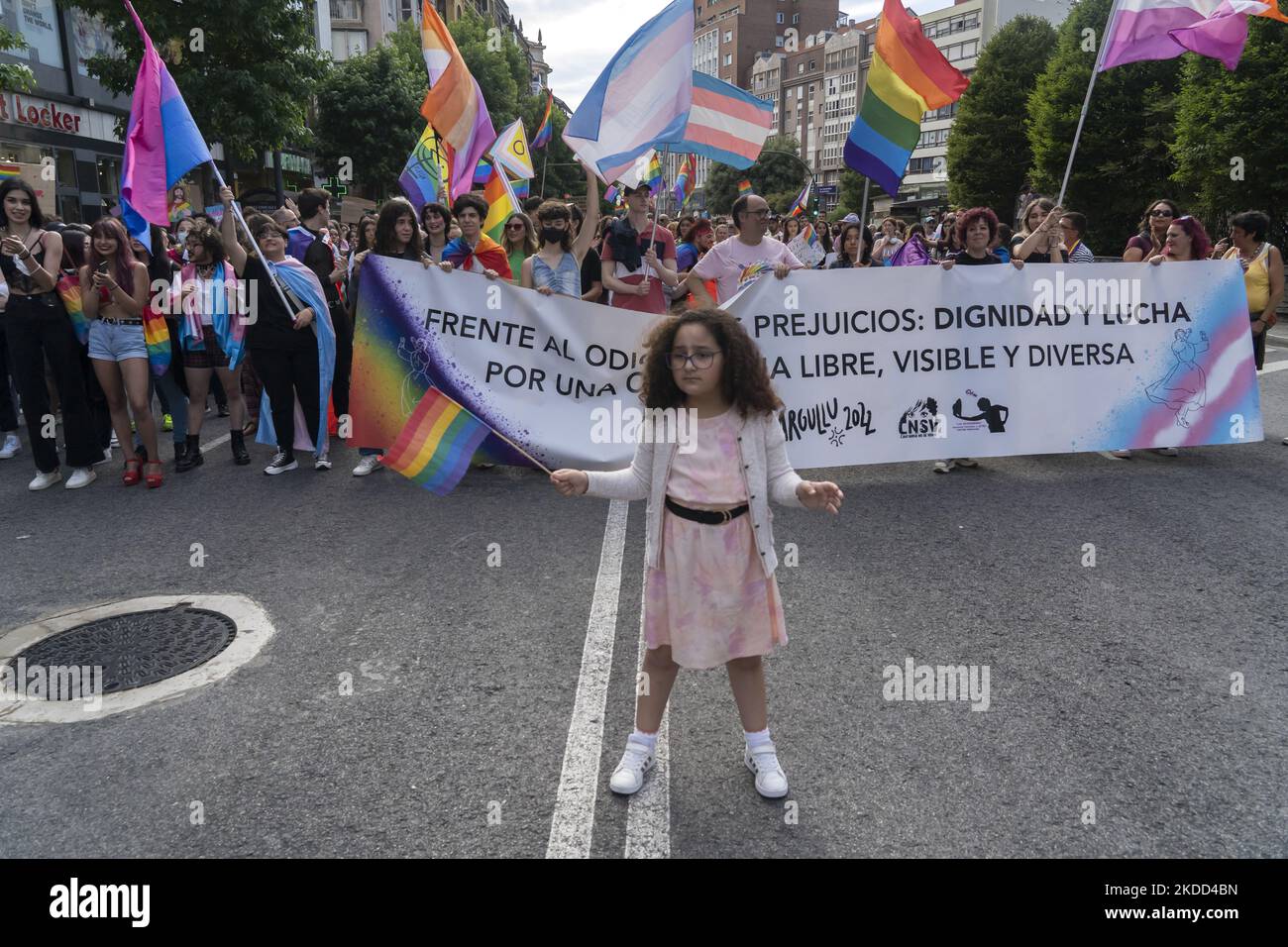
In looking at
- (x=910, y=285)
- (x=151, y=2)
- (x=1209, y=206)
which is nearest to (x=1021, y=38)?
(x=1209, y=206)

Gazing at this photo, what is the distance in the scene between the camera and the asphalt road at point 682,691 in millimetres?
2902

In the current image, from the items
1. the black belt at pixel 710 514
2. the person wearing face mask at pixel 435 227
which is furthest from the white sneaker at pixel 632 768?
the person wearing face mask at pixel 435 227

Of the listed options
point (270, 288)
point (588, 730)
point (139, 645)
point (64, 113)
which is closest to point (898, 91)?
point (270, 288)

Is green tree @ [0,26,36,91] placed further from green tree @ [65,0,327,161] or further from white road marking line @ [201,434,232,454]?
white road marking line @ [201,434,232,454]

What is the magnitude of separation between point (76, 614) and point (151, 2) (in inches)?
732

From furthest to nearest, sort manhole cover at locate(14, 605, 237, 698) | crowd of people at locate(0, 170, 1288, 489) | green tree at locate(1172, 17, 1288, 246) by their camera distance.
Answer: green tree at locate(1172, 17, 1288, 246) → crowd of people at locate(0, 170, 1288, 489) → manhole cover at locate(14, 605, 237, 698)

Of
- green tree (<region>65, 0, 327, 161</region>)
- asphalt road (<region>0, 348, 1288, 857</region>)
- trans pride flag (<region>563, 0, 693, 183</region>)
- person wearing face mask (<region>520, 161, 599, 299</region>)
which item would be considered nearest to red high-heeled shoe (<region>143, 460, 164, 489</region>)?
asphalt road (<region>0, 348, 1288, 857</region>)

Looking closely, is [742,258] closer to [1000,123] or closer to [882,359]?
[882,359]

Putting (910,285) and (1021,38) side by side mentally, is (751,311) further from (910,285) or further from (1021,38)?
(1021,38)

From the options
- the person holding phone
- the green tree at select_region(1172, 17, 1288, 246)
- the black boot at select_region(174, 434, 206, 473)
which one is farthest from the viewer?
the green tree at select_region(1172, 17, 1288, 246)

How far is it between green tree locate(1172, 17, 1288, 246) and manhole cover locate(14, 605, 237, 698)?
18.2 m

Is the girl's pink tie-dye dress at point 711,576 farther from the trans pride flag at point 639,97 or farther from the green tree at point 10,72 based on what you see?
the green tree at point 10,72

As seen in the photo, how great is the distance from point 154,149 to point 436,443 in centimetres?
421

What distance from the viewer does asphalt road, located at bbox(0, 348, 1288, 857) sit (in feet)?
9.52
